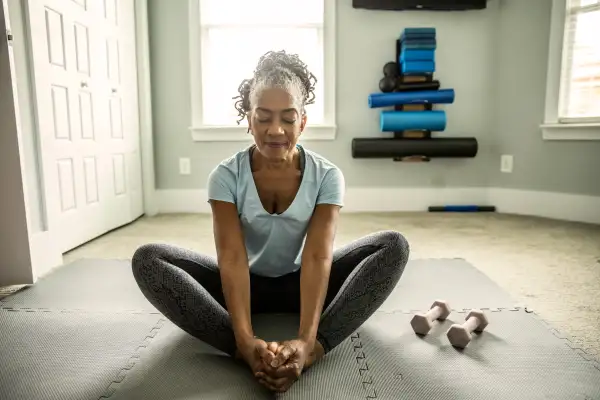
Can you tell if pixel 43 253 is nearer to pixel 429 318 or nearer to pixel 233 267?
pixel 233 267

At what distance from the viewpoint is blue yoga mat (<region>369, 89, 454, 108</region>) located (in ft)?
9.82

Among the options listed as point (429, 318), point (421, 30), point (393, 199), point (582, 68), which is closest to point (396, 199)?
point (393, 199)

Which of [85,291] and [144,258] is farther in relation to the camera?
[85,291]

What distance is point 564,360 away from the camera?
1.07m

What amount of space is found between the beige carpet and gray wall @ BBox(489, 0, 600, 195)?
326mm

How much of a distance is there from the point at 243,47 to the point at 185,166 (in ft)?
3.16

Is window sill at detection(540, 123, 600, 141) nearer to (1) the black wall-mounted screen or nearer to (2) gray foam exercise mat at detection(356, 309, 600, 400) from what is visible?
(1) the black wall-mounted screen

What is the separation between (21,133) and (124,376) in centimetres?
117

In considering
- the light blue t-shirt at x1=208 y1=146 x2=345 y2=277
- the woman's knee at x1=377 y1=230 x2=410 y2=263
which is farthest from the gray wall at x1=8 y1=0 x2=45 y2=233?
the woman's knee at x1=377 y1=230 x2=410 y2=263

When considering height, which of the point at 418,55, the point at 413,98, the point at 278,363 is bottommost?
the point at 278,363

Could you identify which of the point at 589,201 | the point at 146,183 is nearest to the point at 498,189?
the point at 589,201

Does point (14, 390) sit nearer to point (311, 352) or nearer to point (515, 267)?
point (311, 352)

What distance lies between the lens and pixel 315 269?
1027mm

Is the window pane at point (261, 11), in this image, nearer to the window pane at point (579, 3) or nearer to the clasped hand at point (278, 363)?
the window pane at point (579, 3)
